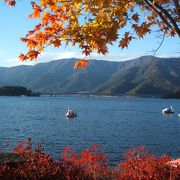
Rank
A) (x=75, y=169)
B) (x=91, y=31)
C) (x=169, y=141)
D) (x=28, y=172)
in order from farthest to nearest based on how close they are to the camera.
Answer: (x=169, y=141), (x=75, y=169), (x=28, y=172), (x=91, y=31)

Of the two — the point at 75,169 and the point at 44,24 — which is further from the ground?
the point at 44,24

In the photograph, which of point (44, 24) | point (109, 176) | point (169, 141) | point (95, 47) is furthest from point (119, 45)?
point (169, 141)

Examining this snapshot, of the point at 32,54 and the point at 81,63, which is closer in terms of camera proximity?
the point at 32,54

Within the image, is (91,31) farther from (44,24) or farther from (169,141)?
(169,141)

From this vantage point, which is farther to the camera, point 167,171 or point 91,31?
point 167,171

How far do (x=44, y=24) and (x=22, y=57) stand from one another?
1028mm

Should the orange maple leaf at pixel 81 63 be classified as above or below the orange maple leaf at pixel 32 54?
below

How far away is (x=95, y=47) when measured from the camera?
9.04 m

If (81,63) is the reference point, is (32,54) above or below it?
above

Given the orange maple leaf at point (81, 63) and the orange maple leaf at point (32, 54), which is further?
the orange maple leaf at point (81, 63)

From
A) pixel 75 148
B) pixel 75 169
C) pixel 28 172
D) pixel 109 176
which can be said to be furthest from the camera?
pixel 75 148

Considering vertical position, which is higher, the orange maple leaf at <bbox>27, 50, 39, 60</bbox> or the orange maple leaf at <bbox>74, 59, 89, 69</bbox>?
the orange maple leaf at <bbox>27, 50, 39, 60</bbox>

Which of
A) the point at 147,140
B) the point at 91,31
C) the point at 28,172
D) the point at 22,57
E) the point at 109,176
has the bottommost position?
the point at 147,140

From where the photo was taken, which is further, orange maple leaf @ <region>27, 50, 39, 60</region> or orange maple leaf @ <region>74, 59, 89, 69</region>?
orange maple leaf @ <region>74, 59, 89, 69</region>
